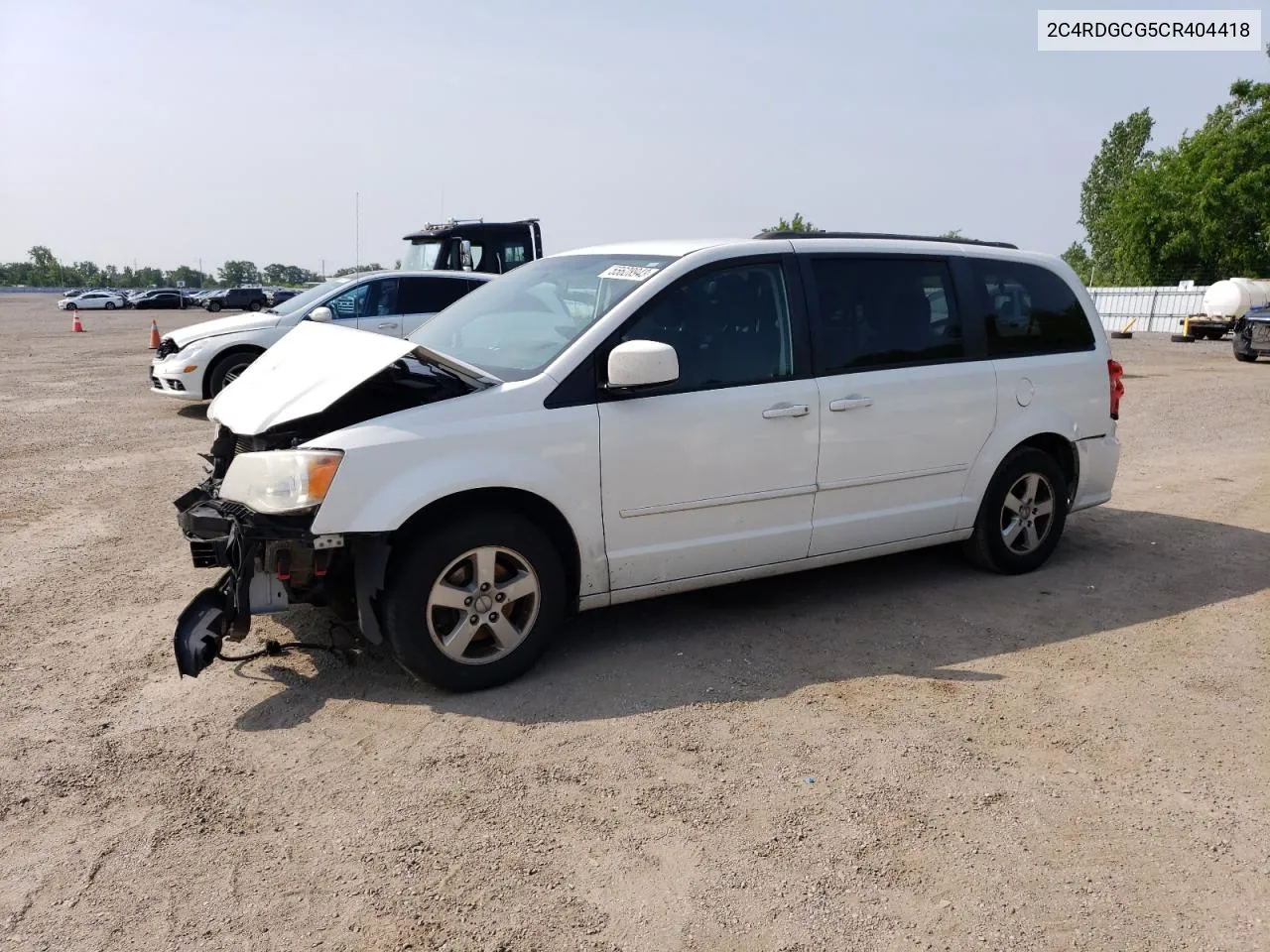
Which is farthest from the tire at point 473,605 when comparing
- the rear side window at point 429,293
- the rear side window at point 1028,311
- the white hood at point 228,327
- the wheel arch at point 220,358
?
the white hood at point 228,327

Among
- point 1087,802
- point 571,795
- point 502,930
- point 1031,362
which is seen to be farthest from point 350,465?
point 1031,362

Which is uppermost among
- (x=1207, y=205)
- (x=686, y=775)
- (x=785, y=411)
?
(x=1207, y=205)

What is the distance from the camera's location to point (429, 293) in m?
12.5

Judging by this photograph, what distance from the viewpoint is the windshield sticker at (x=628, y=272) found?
4.82m

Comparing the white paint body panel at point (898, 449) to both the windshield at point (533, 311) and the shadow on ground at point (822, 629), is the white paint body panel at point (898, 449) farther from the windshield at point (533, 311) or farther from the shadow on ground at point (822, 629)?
the windshield at point (533, 311)

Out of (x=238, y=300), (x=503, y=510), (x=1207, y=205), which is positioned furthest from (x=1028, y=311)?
(x=238, y=300)

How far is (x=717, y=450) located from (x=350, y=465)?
64.7 inches

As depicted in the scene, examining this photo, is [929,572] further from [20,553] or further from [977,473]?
[20,553]

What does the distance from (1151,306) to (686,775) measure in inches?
1686

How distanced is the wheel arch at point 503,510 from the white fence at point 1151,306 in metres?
37.8

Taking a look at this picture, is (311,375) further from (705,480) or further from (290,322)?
(290,322)

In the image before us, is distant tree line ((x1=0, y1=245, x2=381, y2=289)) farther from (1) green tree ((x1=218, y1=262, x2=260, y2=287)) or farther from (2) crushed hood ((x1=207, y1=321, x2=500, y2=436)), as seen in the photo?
(2) crushed hood ((x1=207, y1=321, x2=500, y2=436))

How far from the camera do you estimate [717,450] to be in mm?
4734

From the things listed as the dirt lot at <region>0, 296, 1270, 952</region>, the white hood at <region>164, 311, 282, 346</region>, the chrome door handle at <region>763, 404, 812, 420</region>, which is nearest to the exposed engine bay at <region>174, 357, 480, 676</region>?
the dirt lot at <region>0, 296, 1270, 952</region>
